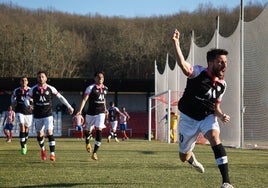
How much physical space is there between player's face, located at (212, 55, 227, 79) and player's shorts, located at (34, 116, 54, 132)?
7.06m

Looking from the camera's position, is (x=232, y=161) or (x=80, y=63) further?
(x=80, y=63)

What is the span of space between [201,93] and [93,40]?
90992 millimetres

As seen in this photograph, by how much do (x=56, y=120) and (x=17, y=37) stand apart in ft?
85.1

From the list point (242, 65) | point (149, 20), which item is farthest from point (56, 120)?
point (149, 20)

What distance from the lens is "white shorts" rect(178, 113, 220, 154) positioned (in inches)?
319

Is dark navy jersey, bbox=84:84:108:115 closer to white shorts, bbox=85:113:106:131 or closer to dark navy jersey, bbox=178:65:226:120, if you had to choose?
white shorts, bbox=85:113:106:131

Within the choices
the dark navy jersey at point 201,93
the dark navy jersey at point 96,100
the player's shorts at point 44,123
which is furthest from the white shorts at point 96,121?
the dark navy jersey at point 201,93

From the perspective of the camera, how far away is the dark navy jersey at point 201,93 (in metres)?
8.11

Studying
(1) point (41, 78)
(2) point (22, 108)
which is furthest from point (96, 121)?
(2) point (22, 108)

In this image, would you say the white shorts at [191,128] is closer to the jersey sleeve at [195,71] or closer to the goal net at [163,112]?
the jersey sleeve at [195,71]

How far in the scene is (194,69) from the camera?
26.7 feet

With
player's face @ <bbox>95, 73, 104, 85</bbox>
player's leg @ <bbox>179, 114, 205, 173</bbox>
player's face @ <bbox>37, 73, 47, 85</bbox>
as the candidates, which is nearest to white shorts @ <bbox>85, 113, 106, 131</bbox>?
player's face @ <bbox>95, 73, 104, 85</bbox>

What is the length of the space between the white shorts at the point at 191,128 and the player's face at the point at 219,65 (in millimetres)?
662

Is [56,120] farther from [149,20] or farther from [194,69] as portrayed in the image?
[149,20]
